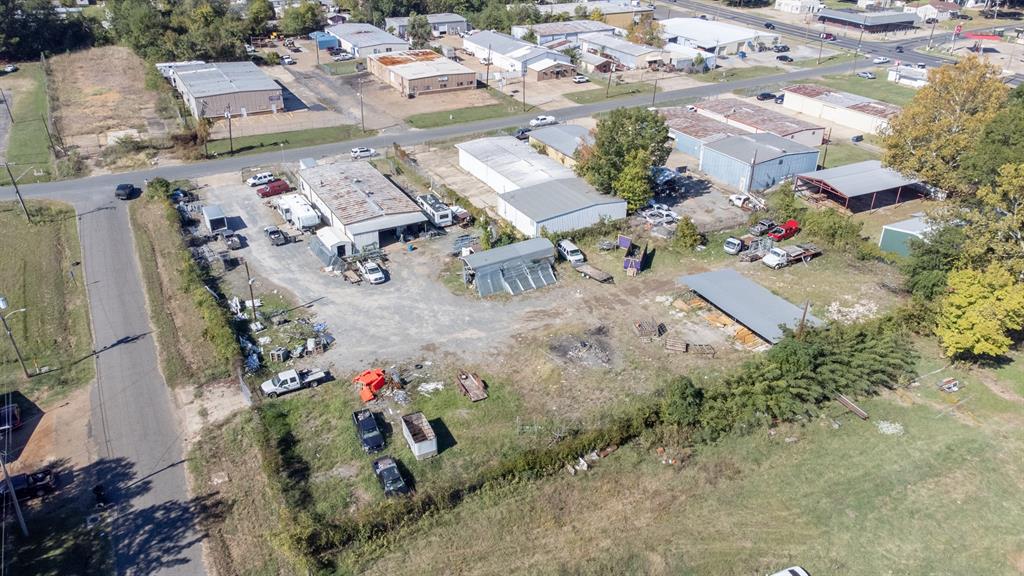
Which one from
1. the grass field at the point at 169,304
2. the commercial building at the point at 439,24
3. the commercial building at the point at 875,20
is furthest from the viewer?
the commercial building at the point at 875,20

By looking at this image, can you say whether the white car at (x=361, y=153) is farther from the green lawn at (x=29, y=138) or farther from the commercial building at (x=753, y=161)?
the commercial building at (x=753, y=161)

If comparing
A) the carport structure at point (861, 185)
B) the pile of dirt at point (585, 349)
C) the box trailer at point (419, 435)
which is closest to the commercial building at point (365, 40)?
the carport structure at point (861, 185)

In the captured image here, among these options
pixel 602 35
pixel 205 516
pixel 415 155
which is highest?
pixel 602 35

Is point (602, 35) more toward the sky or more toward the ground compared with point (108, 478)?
more toward the sky

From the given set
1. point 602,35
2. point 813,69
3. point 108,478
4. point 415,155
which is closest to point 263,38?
point 602,35

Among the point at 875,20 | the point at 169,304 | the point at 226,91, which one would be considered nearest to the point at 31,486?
the point at 169,304

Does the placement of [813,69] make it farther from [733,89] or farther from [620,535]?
[620,535]
